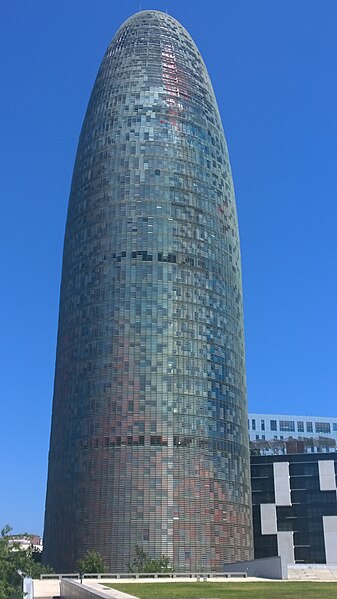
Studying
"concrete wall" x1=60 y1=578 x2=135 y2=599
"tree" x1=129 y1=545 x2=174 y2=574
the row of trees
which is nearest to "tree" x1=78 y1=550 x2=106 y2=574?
the row of trees

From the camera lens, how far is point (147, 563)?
9050 centimetres

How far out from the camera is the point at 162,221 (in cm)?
12131

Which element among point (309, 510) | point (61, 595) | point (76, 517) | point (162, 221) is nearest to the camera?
point (61, 595)

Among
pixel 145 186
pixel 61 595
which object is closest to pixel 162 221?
pixel 145 186

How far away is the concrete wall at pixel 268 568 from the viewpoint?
70.2 metres

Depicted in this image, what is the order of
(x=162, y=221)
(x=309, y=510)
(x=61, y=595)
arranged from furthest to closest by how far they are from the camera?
(x=309, y=510) < (x=162, y=221) < (x=61, y=595)

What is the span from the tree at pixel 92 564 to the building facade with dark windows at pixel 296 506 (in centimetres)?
4333

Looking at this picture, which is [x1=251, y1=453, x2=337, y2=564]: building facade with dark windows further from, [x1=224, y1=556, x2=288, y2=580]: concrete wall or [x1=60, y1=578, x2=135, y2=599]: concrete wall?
[x1=60, y1=578, x2=135, y2=599]: concrete wall

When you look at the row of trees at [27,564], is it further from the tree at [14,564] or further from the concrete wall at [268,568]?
the concrete wall at [268,568]

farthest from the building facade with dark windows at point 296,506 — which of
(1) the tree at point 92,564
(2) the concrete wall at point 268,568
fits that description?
(2) the concrete wall at point 268,568

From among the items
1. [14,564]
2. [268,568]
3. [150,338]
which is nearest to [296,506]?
[150,338]

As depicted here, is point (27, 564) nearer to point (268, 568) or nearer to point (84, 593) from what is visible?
point (268, 568)

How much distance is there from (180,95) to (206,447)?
67316 millimetres

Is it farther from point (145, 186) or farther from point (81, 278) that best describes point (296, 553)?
point (145, 186)
